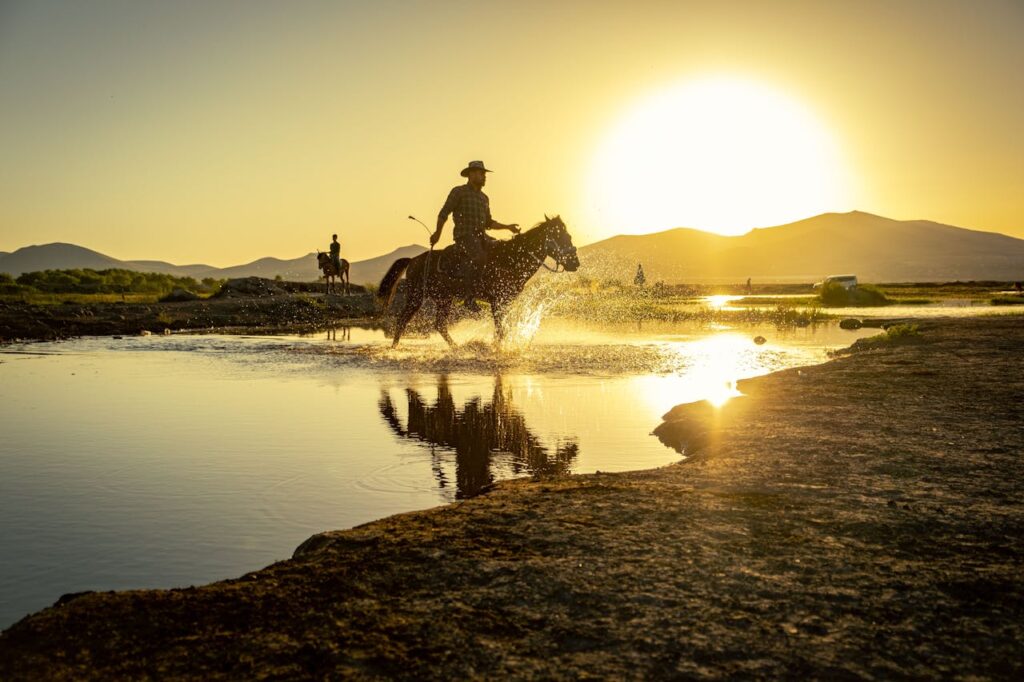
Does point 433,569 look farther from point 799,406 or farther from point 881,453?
point 799,406

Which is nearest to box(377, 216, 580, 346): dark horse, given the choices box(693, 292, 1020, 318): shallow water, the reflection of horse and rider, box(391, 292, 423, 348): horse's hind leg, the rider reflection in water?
the reflection of horse and rider

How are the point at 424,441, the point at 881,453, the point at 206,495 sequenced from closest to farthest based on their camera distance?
1. the point at 206,495
2. the point at 881,453
3. the point at 424,441

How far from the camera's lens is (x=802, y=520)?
14.8 ft

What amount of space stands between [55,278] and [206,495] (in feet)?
145

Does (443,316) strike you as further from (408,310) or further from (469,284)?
(469,284)

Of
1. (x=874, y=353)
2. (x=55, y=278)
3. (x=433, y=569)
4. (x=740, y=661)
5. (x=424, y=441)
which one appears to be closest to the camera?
(x=740, y=661)

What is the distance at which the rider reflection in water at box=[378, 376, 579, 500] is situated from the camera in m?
6.37

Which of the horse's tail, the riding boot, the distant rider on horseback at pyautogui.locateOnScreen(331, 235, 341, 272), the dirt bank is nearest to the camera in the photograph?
the riding boot

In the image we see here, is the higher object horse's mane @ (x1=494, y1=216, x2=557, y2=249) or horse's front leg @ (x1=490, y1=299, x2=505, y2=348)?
horse's mane @ (x1=494, y1=216, x2=557, y2=249)

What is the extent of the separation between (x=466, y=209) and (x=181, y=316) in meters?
15.9

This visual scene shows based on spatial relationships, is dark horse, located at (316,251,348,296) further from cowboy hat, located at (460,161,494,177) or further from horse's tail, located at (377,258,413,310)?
cowboy hat, located at (460,161,494,177)

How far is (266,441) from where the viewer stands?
7535mm

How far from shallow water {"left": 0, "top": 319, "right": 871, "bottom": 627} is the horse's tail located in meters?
3.14

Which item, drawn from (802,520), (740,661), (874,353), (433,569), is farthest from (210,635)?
(874,353)
